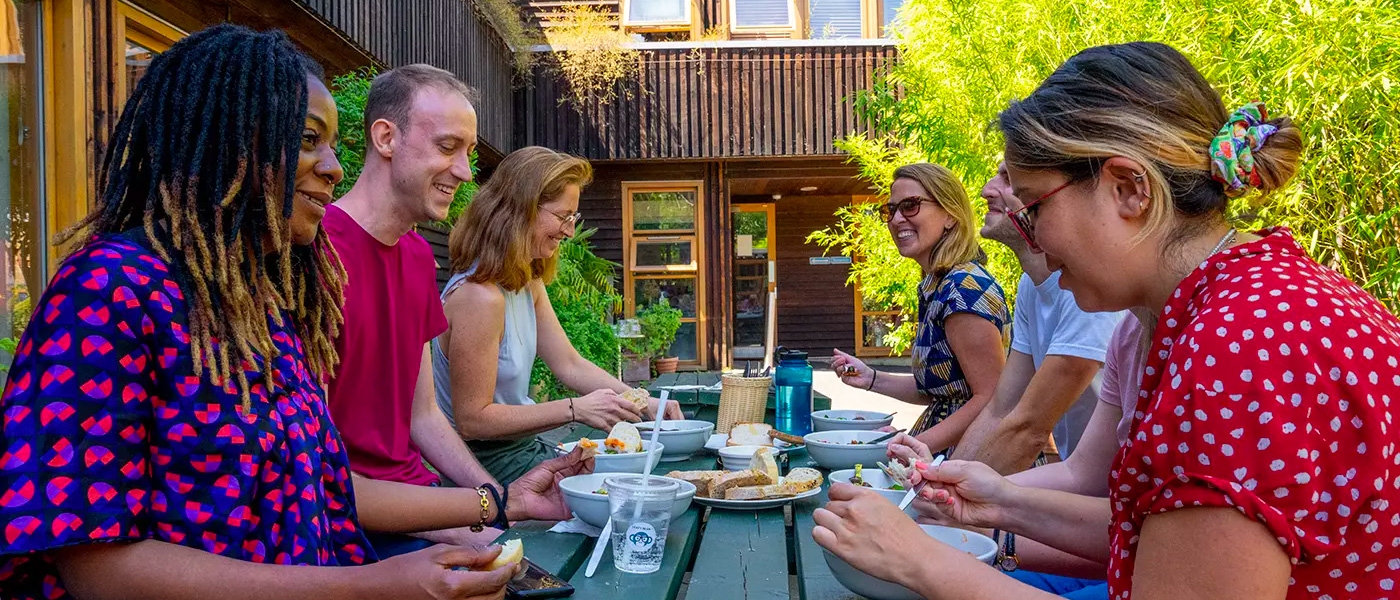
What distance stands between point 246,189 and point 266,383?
283 millimetres

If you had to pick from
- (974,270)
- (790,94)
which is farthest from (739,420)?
(790,94)

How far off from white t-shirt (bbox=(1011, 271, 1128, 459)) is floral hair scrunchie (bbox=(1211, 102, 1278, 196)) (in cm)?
76

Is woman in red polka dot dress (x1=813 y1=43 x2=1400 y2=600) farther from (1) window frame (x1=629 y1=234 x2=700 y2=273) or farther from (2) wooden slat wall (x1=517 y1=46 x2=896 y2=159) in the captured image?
(1) window frame (x1=629 y1=234 x2=700 y2=273)

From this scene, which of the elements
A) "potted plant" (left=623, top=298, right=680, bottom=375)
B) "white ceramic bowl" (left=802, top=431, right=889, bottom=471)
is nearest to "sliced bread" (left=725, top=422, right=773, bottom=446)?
"white ceramic bowl" (left=802, top=431, right=889, bottom=471)

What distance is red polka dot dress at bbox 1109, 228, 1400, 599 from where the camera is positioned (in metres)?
1.01

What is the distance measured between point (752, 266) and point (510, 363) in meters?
10.4

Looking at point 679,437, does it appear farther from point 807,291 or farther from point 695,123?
point 807,291

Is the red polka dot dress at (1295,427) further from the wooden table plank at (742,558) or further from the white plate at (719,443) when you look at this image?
the white plate at (719,443)

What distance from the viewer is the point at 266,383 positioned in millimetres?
1374

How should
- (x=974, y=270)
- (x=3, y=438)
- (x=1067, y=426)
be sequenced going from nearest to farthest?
(x=3, y=438) → (x=1067, y=426) → (x=974, y=270)

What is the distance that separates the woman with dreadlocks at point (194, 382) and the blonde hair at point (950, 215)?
2207 mm

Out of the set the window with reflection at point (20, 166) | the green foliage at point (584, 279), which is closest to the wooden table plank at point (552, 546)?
the window with reflection at point (20, 166)

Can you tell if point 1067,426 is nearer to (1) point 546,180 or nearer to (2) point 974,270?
(2) point 974,270

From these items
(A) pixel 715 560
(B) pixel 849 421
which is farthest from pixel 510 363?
(A) pixel 715 560
